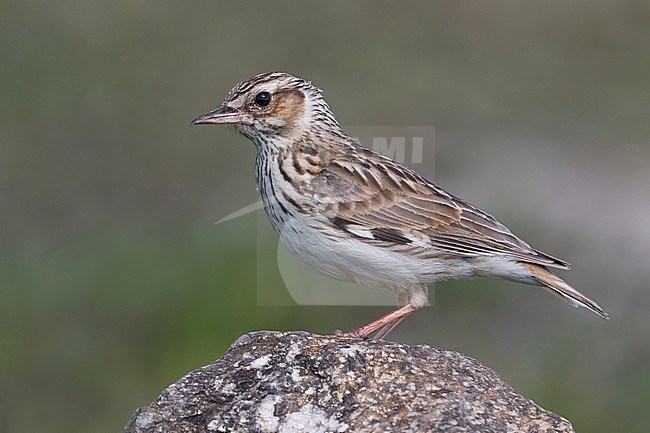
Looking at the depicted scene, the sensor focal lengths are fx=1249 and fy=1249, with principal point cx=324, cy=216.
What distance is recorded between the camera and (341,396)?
6.59 m

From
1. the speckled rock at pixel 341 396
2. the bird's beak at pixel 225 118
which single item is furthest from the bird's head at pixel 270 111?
the speckled rock at pixel 341 396

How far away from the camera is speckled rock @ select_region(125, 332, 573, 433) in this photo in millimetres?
6398

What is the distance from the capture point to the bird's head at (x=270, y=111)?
29.5 feet

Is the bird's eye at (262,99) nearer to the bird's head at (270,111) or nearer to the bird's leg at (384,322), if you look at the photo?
the bird's head at (270,111)

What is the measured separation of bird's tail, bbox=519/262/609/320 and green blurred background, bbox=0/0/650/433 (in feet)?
12.3

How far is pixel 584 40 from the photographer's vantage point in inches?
876

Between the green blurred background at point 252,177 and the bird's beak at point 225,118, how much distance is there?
174 inches

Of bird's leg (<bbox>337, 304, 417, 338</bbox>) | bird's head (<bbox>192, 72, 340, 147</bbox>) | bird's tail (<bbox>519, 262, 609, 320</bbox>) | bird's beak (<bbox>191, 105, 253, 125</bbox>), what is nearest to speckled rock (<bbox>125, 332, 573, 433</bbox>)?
bird's leg (<bbox>337, 304, 417, 338</bbox>)

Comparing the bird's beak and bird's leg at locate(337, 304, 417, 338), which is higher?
the bird's beak

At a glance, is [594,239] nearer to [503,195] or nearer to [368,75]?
[503,195]

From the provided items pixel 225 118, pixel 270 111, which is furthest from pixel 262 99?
pixel 225 118

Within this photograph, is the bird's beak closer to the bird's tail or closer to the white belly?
the white belly

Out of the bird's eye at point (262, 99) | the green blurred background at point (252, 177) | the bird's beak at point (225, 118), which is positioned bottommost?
the green blurred background at point (252, 177)

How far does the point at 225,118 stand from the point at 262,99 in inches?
13.1
